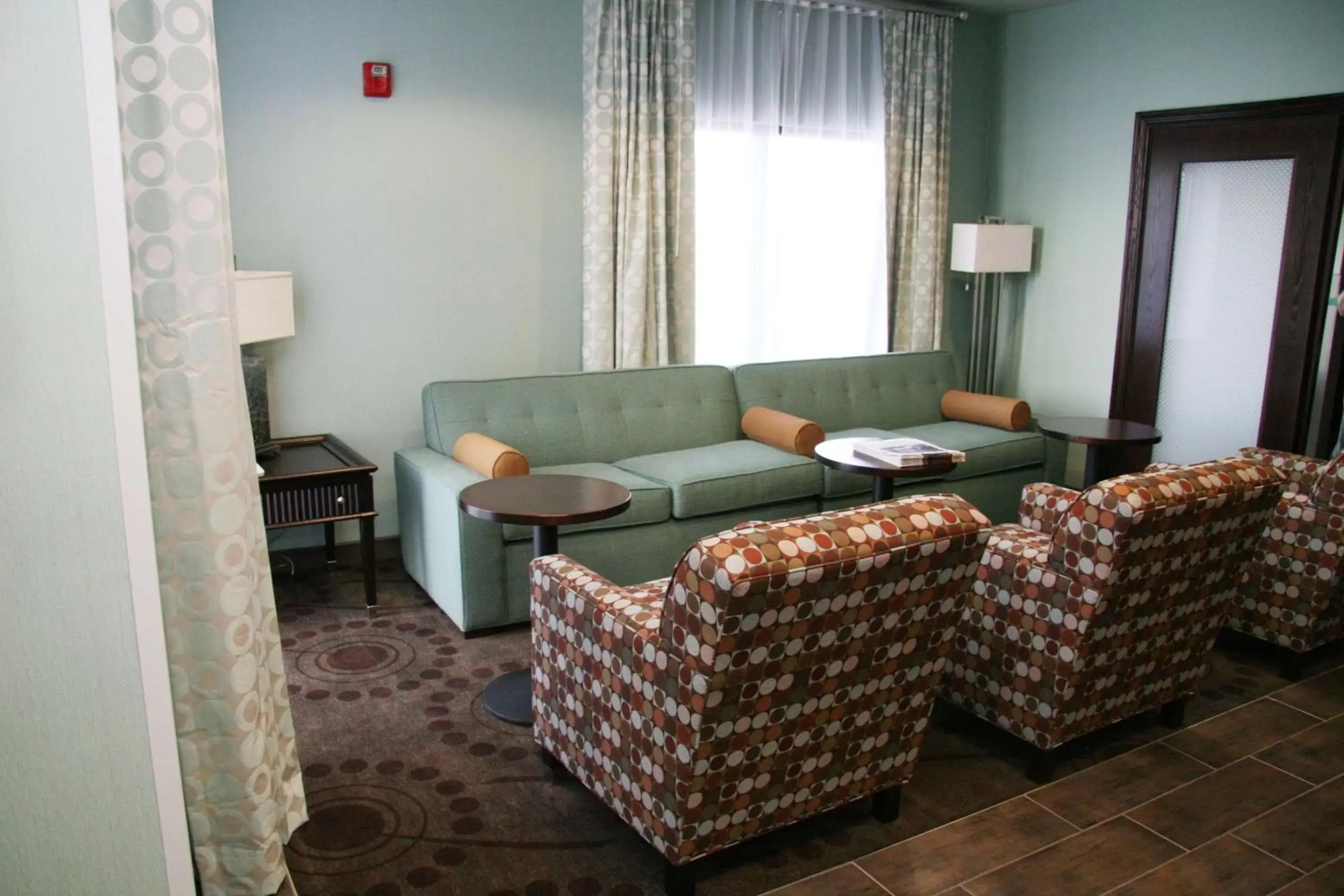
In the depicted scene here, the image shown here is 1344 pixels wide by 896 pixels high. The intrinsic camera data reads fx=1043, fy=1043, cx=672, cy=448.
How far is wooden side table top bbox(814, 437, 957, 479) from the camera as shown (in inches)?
141

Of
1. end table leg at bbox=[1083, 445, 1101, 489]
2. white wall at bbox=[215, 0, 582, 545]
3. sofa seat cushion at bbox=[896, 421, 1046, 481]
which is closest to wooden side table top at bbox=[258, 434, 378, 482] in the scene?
white wall at bbox=[215, 0, 582, 545]

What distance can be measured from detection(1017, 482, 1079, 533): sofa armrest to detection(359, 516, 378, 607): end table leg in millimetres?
2337

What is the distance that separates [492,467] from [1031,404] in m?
3.61

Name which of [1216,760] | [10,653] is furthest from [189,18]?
[1216,760]

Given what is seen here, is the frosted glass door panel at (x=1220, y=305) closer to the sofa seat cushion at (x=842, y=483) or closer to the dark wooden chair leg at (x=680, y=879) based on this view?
the sofa seat cushion at (x=842, y=483)

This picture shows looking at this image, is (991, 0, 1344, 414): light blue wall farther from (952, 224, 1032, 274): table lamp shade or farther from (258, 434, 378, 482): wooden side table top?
(258, 434, 378, 482): wooden side table top

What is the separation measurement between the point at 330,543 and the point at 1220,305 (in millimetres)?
4259

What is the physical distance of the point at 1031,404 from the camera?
601 centimetres

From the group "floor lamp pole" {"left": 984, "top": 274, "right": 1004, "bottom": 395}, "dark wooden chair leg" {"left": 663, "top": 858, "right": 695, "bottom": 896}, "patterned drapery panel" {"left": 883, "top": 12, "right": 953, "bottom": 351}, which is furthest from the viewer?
"floor lamp pole" {"left": 984, "top": 274, "right": 1004, "bottom": 395}

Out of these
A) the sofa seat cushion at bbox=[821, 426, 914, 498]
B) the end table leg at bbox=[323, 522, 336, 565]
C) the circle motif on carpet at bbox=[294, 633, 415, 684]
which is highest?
the sofa seat cushion at bbox=[821, 426, 914, 498]

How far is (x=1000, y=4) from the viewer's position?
221 inches

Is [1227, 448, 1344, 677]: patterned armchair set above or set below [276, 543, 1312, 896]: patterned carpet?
above

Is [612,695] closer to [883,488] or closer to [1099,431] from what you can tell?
[883,488]

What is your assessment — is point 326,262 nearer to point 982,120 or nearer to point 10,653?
point 10,653
